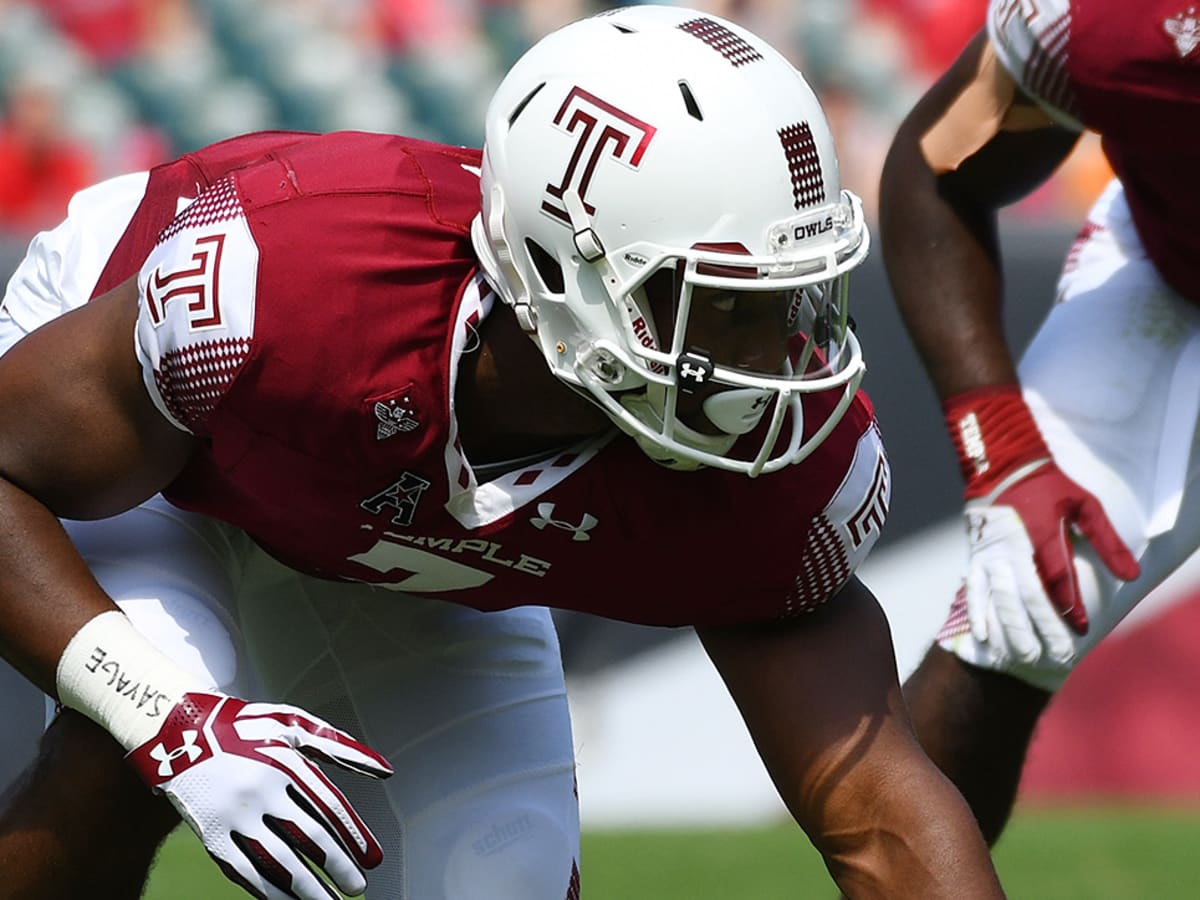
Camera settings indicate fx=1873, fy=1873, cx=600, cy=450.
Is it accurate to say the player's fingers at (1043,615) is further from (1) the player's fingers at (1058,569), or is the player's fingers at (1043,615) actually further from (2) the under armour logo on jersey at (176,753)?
(2) the under armour logo on jersey at (176,753)

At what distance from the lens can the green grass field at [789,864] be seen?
4.02 m

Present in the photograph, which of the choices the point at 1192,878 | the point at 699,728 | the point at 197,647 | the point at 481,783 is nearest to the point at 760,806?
the point at 699,728

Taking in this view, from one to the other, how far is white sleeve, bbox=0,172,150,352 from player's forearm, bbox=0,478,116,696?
1.50 ft

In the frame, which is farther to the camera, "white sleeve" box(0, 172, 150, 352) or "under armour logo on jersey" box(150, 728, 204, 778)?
"white sleeve" box(0, 172, 150, 352)

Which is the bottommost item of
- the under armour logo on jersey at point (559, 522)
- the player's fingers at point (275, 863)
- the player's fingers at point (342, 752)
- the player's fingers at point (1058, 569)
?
the player's fingers at point (1058, 569)

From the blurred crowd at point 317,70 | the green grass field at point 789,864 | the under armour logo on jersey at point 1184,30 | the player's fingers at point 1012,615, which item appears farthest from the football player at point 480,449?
the blurred crowd at point 317,70

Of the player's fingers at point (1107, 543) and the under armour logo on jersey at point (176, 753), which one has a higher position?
the under armour logo on jersey at point (176, 753)

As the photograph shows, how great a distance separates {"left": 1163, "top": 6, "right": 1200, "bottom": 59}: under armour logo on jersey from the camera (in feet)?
9.05

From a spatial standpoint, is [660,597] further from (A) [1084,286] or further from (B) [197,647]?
(A) [1084,286]

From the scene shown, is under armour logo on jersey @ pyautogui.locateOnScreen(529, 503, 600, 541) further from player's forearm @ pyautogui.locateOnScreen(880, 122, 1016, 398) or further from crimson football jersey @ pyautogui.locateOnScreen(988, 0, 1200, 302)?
crimson football jersey @ pyautogui.locateOnScreen(988, 0, 1200, 302)

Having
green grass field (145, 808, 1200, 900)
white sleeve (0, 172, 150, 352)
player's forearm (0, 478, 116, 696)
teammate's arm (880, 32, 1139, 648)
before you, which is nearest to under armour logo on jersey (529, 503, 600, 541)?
player's forearm (0, 478, 116, 696)

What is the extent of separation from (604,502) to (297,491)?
370mm

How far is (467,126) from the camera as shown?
6727mm

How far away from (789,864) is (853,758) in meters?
2.11
